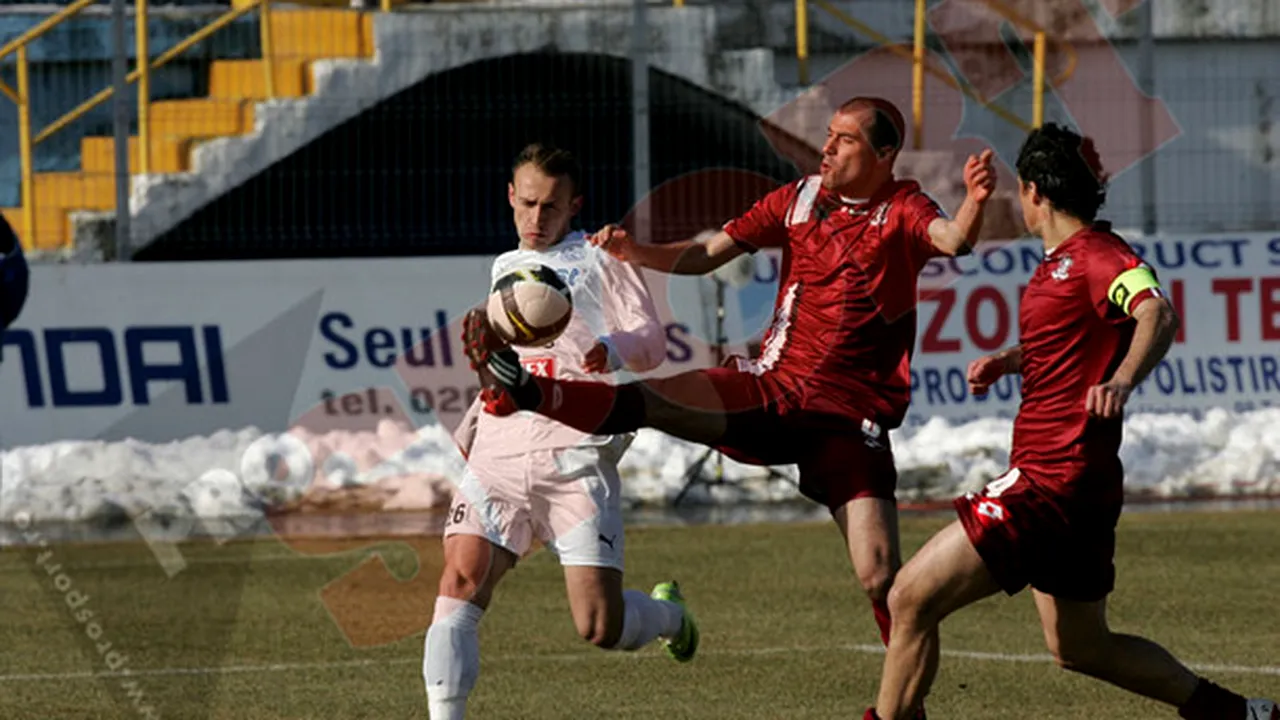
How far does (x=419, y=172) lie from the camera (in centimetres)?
1748

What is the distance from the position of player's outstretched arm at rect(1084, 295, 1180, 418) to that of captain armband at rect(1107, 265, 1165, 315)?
0.04 metres

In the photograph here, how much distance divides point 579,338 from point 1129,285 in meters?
1.99

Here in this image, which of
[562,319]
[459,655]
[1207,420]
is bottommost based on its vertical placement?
[1207,420]

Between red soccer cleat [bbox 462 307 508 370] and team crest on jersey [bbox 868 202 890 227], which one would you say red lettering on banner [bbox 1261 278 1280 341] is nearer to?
team crest on jersey [bbox 868 202 890 227]

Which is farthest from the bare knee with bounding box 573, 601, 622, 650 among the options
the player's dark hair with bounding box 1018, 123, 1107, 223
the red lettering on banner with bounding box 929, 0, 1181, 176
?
the red lettering on banner with bounding box 929, 0, 1181, 176

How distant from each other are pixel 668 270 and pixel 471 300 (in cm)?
836

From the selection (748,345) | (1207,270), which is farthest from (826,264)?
(1207,270)

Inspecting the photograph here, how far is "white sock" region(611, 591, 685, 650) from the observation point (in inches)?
333

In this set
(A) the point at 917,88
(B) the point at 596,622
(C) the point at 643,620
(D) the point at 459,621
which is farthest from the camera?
(A) the point at 917,88

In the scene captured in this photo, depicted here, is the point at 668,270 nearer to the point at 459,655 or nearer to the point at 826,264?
the point at 826,264

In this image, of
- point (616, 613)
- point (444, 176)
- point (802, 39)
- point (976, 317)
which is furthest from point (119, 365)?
point (616, 613)

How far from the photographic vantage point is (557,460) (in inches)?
316

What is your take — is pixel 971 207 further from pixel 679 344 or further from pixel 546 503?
pixel 679 344

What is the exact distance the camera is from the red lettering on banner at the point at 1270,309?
1722 centimetres
